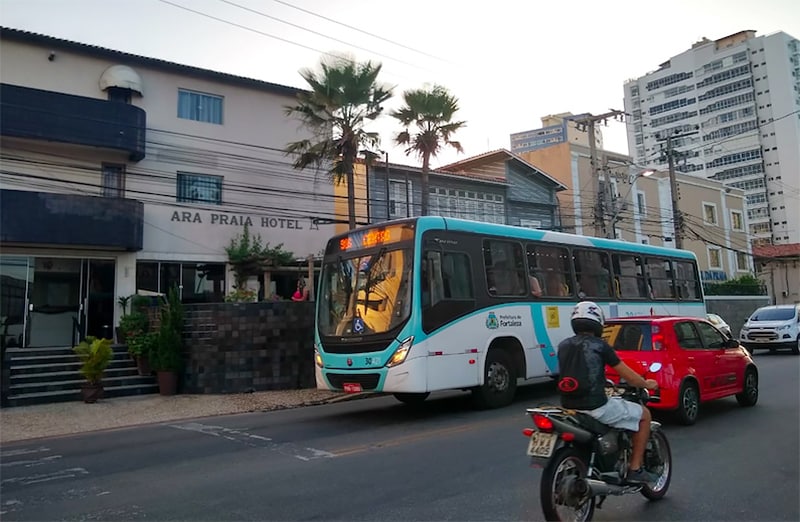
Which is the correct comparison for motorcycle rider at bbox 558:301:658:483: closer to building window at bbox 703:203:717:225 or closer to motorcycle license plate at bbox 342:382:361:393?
motorcycle license plate at bbox 342:382:361:393

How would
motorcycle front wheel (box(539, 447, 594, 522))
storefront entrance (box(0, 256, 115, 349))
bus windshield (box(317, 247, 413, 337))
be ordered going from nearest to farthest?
motorcycle front wheel (box(539, 447, 594, 522)), bus windshield (box(317, 247, 413, 337)), storefront entrance (box(0, 256, 115, 349))

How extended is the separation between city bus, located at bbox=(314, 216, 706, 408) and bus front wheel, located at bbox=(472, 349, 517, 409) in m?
0.02

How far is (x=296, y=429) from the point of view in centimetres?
947

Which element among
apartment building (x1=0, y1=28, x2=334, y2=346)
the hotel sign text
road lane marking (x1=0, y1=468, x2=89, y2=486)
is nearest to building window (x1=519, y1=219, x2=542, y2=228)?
the hotel sign text

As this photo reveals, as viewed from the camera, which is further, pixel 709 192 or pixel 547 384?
pixel 709 192

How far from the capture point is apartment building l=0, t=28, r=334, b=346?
17.4m

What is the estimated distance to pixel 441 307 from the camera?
9695mm

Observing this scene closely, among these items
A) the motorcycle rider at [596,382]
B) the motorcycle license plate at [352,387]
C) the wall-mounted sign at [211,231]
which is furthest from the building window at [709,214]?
the motorcycle rider at [596,382]

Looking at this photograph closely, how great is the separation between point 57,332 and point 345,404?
11217 millimetres

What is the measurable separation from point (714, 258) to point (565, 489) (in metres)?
45.1

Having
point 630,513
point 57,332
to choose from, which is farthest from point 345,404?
point 57,332

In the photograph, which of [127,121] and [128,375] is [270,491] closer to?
[128,375]

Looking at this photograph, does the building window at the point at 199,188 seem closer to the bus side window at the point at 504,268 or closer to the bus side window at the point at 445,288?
the bus side window at the point at 504,268

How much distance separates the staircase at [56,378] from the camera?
12984 millimetres
